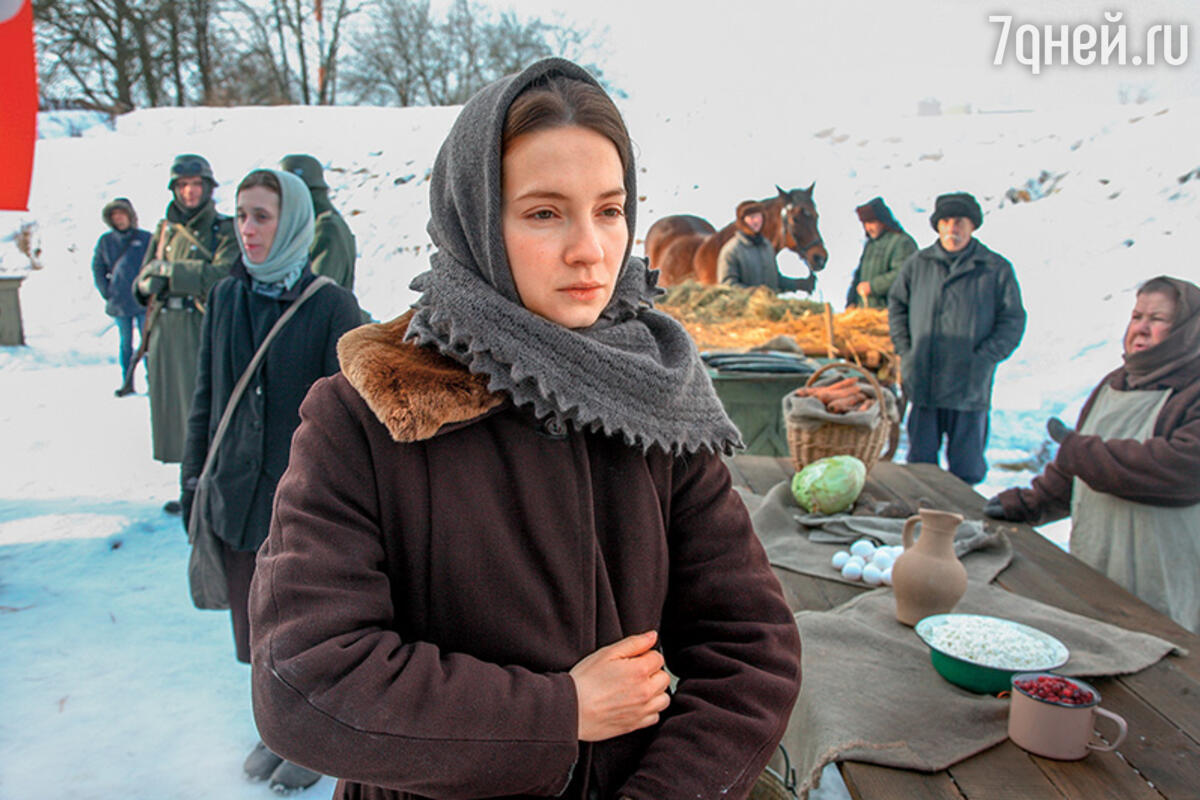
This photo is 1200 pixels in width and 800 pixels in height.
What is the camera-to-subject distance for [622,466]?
105 centimetres

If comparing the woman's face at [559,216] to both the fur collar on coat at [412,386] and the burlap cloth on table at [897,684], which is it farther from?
the burlap cloth on table at [897,684]

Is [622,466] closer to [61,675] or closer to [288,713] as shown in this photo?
[288,713]

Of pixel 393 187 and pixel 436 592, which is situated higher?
pixel 393 187

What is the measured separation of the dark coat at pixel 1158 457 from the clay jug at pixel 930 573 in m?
0.98

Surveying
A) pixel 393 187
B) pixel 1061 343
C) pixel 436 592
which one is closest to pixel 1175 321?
pixel 436 592

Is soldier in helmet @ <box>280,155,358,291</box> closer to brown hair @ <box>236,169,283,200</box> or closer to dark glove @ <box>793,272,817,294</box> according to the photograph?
brown hair @ <box>236,169,283,200</box>

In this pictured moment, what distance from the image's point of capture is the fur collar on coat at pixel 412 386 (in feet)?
2.97

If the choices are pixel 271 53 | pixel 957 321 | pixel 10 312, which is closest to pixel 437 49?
pixel 271 53

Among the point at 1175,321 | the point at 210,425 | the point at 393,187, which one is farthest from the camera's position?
the point at 393,187

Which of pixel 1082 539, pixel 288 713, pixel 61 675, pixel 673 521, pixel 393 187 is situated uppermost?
pixel 393 187

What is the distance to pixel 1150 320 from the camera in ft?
8.85

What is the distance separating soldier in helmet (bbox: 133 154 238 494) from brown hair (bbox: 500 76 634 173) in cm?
376

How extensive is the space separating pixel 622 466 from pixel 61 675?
113 inches

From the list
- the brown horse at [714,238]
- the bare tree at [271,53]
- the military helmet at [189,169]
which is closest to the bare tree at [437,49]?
the bare tree at [271,53]
